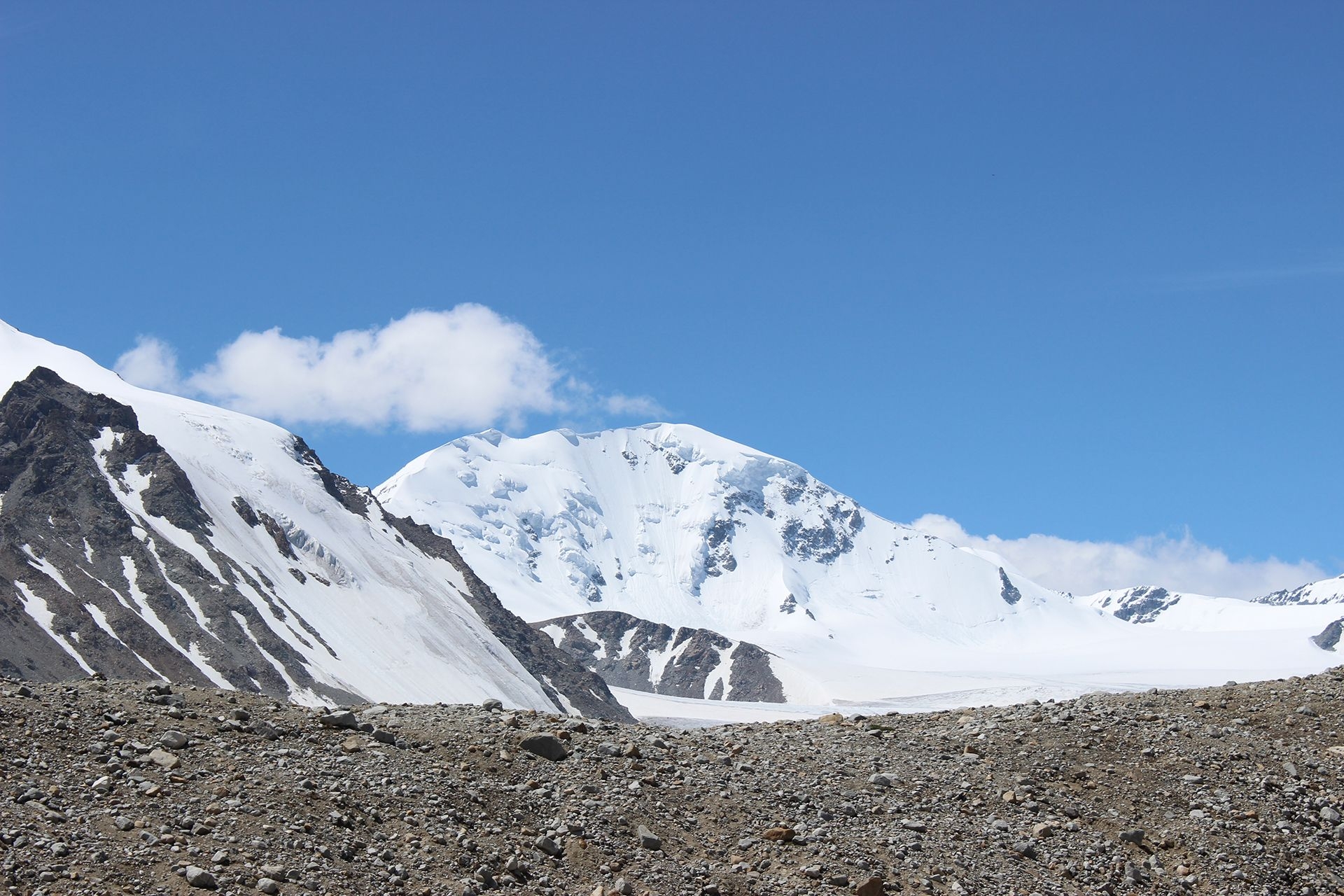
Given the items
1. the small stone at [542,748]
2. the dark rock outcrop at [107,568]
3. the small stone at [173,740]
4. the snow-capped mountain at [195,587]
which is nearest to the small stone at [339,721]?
the small stone at [173,740]

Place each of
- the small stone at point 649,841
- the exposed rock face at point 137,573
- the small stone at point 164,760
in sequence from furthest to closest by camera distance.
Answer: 1. the exposed rock face at point 137,573
2. the small stone at point 649,841
3. the small stone at point 164,760

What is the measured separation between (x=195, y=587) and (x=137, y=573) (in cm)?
650

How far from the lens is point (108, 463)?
170250 millimetres

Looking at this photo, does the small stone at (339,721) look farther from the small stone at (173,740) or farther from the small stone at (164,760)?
the small stone at (164,760)

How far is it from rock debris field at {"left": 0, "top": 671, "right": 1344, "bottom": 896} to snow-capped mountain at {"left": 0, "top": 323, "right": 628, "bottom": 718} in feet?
332

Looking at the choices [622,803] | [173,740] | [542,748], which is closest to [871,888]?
[622,803]

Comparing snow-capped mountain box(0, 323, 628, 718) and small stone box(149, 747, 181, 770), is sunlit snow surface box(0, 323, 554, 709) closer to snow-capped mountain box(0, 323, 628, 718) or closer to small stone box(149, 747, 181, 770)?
snow-capped mountain box(0, 323, 628, 718)

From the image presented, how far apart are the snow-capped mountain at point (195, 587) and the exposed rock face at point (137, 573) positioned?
0.71 feet

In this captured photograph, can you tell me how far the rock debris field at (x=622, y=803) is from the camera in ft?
52.0

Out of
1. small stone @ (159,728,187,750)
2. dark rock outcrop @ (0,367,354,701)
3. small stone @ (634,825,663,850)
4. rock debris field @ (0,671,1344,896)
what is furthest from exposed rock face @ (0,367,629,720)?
small stone @ (634,825,663,850)

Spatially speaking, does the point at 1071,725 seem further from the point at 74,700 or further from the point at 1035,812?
the point at 74,700

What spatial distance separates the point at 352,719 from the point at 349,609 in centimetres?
15876

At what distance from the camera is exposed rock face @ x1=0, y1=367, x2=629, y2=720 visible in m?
125

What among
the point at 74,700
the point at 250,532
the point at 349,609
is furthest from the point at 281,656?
the point at 74,700
